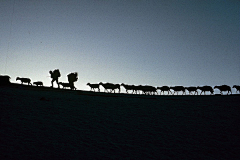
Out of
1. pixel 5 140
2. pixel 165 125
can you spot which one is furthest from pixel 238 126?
pixel 5 140

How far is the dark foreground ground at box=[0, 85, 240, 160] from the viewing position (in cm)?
596

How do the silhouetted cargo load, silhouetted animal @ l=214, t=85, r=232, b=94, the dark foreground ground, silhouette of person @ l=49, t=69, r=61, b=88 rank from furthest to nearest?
1. silhouetted animal @ l=214, t=85, r=232, b=94
2. the silhouetted cargo load
3. silhouette of person @ l=49, t=69, r=61, b=88
4. the dark foreground ground

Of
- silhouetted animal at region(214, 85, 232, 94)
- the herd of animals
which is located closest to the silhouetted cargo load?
the herd of animals

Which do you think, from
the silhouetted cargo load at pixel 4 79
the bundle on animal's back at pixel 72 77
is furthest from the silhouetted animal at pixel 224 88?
the silhouetted cargo load at pixel 4 79

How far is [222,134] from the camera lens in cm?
843

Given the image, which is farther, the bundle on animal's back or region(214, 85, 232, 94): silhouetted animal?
region(214, 85, 232, 94): silhouetted animal

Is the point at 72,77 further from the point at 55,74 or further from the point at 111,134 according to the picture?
the point at 111,134

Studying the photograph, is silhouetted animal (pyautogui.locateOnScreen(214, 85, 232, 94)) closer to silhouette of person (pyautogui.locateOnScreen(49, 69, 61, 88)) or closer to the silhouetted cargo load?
silhouette of person (pyautogui.locateOnScreen(49, 69, 61, 88))

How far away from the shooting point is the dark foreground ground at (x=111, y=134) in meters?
5.96

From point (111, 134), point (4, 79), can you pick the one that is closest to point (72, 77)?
point (4, 79)

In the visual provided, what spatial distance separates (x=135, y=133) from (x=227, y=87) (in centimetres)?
2502

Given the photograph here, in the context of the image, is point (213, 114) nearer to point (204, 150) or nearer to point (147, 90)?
point (204, 150)

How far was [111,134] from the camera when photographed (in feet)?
25.0

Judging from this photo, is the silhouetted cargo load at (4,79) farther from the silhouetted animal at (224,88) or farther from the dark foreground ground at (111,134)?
the silhouetted animal at (224,88)
